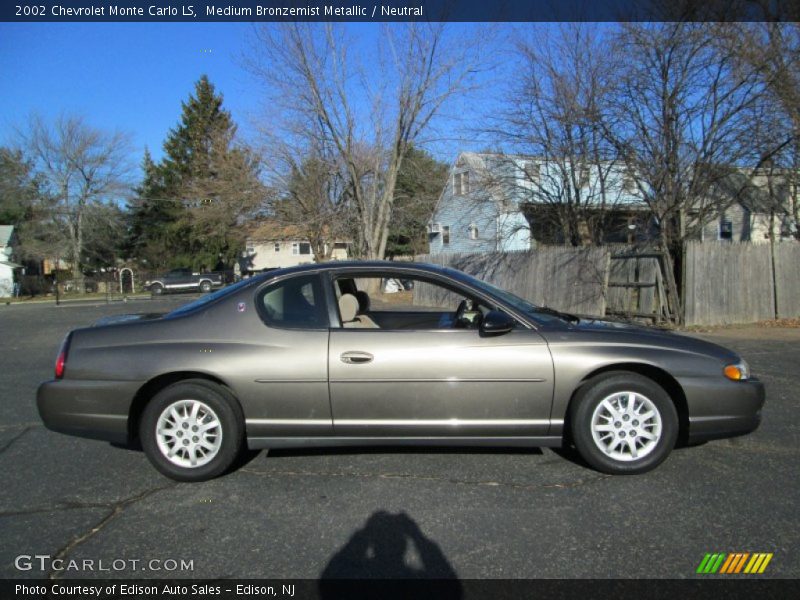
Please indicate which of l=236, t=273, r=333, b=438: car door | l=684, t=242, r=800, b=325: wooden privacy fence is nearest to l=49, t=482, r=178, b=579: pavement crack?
l=236, t=273, r=333, b=438: car door

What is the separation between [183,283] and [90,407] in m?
36.8

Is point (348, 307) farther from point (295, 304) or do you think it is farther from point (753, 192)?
point (753, 192)

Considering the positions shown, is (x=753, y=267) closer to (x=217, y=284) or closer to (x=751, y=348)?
(x=751, y=348)

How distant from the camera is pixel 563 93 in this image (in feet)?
46.8

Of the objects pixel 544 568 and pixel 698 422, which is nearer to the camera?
pixel 544 568

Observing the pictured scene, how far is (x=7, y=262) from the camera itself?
42.4m

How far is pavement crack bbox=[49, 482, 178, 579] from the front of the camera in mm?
3152

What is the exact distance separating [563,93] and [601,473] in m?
12.3

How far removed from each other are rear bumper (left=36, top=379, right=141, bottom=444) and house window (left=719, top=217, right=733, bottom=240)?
27348mm

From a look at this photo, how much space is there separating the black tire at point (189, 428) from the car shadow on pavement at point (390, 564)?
1.23 metres

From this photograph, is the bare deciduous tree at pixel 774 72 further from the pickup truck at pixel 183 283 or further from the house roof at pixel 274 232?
the pickup truck at pixel 183 283

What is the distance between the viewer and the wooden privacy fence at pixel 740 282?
1271 centimetres

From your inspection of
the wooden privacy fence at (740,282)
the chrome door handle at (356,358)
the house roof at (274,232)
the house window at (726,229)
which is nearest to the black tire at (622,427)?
the chrome door handle at (356,358)

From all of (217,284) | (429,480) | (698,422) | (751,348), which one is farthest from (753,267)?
(217,284)
